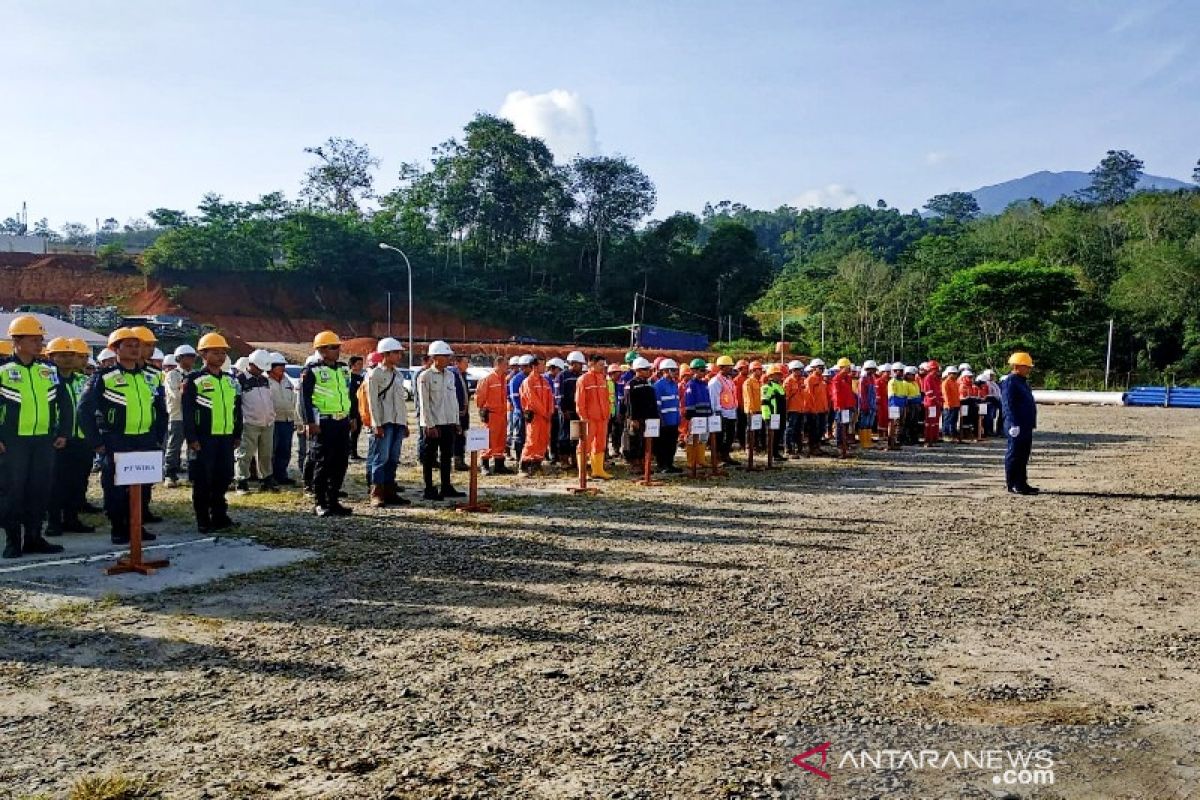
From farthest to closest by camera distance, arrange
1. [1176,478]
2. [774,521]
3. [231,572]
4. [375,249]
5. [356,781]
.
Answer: [375,249] < [1176,478] < [774,521] < [231,572] < [356,781]

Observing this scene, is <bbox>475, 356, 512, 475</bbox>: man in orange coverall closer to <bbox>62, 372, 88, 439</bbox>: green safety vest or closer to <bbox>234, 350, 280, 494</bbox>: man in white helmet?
<bbox>234, 350, 280, 494</bbox>: man in white helmet

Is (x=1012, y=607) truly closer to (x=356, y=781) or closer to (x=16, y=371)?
(x=356, y=781)

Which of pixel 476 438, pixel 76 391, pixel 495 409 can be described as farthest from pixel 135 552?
pixel 495 409

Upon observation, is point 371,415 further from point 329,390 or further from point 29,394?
point 29,394

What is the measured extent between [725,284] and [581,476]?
69933 millimetres

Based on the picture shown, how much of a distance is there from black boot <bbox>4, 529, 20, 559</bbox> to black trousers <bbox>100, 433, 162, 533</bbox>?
950 millimetres

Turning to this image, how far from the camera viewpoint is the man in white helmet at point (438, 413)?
12.0m

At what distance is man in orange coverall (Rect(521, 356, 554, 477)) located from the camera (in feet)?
48.2

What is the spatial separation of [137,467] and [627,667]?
15.8 feet

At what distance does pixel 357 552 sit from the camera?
28.8ft

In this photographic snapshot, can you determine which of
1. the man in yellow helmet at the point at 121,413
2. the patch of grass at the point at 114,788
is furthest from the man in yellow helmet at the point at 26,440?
the patch of grass at the point at 114,788

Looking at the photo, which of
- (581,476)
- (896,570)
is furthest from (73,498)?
(896,570)

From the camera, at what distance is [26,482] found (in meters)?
8.36

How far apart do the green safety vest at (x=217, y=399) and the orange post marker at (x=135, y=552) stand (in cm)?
170
